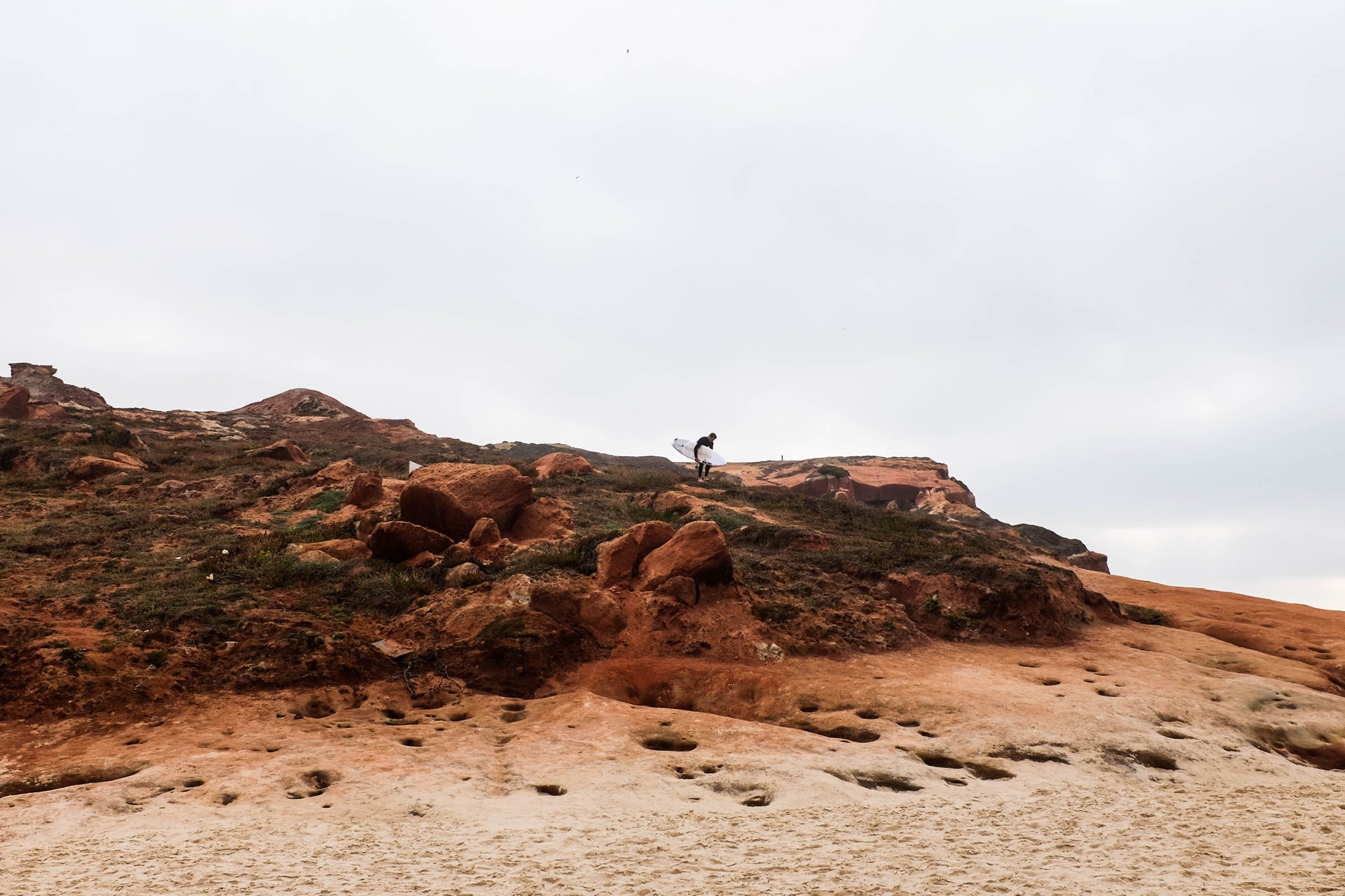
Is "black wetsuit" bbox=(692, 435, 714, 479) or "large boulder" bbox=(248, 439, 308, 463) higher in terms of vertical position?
"black wetsuit" bbox=(692, 435, 714, 479)

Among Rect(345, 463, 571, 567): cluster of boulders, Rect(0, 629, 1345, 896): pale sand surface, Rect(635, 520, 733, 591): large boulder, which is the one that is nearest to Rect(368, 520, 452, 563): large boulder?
Rect(345, 463, 571, 567): cluster of boulders

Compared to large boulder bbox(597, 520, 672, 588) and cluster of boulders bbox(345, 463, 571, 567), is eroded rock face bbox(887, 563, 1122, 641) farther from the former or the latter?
cluster of boulders bbox(345, 463, 571, 567)

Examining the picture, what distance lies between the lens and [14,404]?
34969 millimetres

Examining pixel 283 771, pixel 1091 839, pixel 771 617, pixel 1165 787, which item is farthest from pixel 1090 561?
pixel 283 771

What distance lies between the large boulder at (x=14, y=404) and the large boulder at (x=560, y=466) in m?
25.6

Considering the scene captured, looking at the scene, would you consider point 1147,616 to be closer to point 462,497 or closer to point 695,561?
point 695,561

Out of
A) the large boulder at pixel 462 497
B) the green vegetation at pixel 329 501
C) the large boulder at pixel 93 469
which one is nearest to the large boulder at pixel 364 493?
the green vegetation at pixel 329 501

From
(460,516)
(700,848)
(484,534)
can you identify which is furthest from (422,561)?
(700,848)

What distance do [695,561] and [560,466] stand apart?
15.9 metres

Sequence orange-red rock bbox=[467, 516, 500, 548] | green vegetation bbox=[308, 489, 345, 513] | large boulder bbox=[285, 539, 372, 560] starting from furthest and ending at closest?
1. green vegetation bbox=[308, 489, 345, 513]
2. orange-red rock bbox=[467, 516, 500, 548]
3. large boulder bbox=[285, 539, 372, 560]

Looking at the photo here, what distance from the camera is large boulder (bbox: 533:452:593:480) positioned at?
29.1 m

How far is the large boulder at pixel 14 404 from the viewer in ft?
113

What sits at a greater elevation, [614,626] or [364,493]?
[364,493]

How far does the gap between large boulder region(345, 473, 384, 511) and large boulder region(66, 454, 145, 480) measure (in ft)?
34.1
